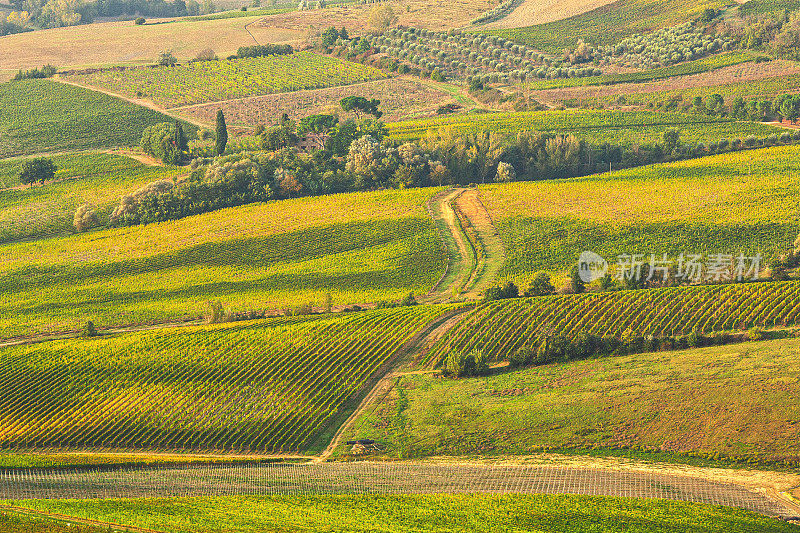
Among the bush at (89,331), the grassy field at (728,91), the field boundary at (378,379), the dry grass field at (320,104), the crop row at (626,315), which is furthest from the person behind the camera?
the dry grass field at (320,104)

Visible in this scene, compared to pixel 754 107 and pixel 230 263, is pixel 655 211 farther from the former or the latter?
pixel 754 107

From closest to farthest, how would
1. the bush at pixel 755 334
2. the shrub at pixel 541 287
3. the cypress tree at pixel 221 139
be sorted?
the bush at pixel 755 334 → the shrub at pixel 541 287 → the cypress tree at pixel 221 139

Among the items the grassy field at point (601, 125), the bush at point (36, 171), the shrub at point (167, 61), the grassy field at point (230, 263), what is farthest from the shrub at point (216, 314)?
the shrub at point (167, 61)

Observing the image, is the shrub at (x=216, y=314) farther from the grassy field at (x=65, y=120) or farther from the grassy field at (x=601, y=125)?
the grassy field at (x=65, y=120)

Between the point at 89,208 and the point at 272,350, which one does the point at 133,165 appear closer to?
the point at 89,208

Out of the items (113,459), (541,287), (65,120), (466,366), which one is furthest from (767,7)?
(113,459)

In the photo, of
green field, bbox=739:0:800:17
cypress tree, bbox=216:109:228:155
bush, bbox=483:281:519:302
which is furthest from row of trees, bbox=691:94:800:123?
cypress tree, bbox=216:109:228:155
